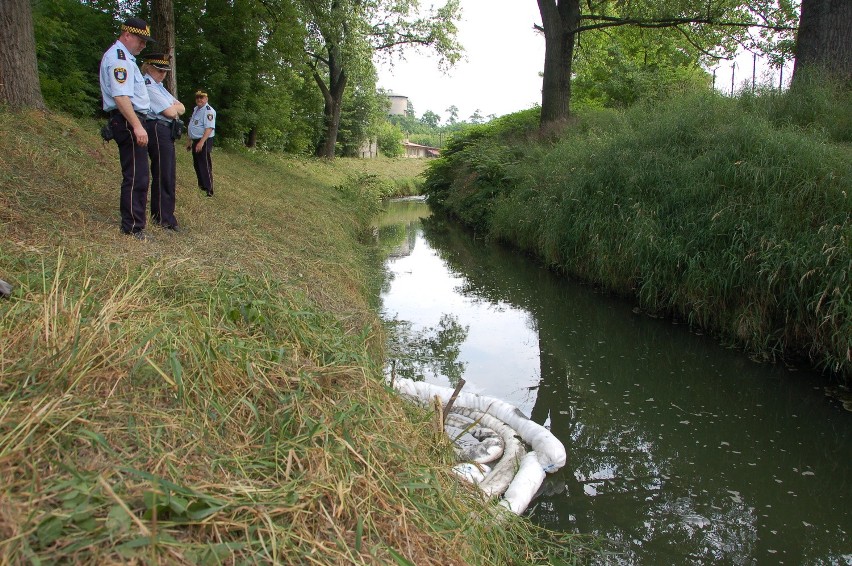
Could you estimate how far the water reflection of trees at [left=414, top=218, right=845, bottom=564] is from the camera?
402 cm

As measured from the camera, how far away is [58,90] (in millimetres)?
11469

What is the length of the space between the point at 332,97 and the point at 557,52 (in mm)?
12942

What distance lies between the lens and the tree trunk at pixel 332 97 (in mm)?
26266

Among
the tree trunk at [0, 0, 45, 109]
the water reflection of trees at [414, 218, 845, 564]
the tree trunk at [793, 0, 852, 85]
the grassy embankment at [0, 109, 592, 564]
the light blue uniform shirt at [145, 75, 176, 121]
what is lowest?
the water reflection of trees at [414, 218, 845, 564]

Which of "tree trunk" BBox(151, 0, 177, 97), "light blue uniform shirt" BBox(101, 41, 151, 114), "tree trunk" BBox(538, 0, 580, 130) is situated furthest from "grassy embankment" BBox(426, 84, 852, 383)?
"tree trunk" BBox(151, 0, 177, 97)

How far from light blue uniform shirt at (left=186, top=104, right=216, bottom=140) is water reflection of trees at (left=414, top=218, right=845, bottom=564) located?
5347 millimetres

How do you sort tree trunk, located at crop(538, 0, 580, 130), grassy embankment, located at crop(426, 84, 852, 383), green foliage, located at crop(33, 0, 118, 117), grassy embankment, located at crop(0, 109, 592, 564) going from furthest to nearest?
tree trunk, located at crop(538, 0, 580, 130) → green foliage, located at crop(33, 0, 118, 117) → grassy embankment, located at crop(426, 84, 852, 383) → grassy embankment, located at crop(0, 109, 592, 564)

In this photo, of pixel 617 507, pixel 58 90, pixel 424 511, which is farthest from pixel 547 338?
pixel 58 90

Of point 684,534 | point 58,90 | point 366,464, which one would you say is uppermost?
point 58,90

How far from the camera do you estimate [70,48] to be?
40.8 ft

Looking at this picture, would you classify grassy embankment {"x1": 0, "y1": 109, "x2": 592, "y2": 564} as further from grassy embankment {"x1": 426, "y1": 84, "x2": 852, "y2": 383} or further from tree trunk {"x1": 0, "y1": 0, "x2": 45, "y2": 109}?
tree trunk {"x1": 0, "y1": 0, "x2": 45, "y2": 109}

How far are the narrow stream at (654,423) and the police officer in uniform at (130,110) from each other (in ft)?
9.64

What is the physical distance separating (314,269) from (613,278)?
188 inches

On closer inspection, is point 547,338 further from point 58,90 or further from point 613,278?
point 58,90
